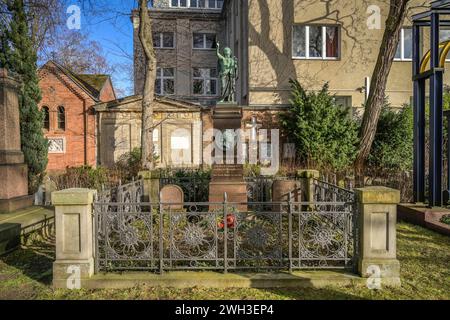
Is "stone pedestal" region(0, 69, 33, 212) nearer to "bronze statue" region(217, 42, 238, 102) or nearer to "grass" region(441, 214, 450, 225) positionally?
"bronze statue" region(217, 42, 238, 102)

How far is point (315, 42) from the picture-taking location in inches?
695

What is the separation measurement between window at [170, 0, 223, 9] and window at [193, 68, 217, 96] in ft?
19.8

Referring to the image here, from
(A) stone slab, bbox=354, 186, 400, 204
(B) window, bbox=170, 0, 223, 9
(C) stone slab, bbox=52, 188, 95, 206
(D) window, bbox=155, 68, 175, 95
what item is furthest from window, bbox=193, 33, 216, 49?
(A) stone slab, bbox=354, 186, 400, 204

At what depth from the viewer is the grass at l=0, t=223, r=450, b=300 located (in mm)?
4238

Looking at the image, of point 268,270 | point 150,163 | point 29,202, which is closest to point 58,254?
point 268,270

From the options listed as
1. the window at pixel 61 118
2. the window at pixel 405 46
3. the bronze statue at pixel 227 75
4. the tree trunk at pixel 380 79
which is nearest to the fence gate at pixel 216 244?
the bronze statue at pixel 227 75

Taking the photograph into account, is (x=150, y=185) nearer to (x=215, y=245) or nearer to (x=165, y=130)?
(x=215, y=245)

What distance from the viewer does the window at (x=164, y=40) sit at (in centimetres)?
2962

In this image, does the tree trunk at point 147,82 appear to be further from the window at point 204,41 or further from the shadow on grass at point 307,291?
the window at point 204,41

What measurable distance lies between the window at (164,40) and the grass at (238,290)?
26924 mm

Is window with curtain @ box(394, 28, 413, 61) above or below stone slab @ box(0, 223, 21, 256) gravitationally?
above

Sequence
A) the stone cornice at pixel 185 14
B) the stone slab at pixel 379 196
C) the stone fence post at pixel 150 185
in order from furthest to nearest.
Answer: the stone cornice at pixel 185 14 < the stone fence post at pixel 150 185 < the stone slab at pixel 379 196

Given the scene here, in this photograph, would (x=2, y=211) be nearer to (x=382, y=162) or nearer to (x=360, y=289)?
(x=360, y=289)

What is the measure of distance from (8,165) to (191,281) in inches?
236
